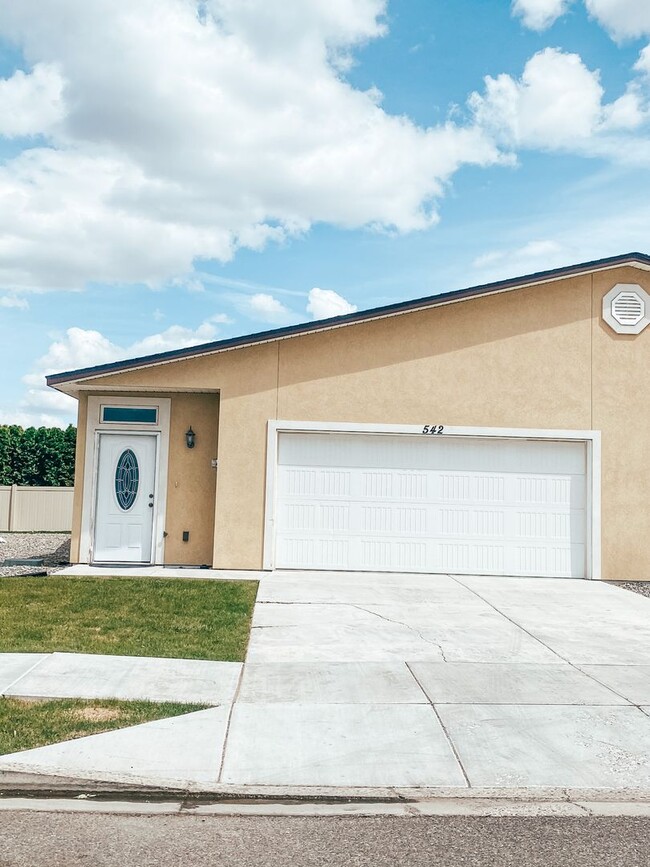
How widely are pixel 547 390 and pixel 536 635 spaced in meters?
6.08

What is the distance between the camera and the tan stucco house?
14523 millimetres

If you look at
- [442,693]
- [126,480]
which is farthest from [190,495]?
[442,693]

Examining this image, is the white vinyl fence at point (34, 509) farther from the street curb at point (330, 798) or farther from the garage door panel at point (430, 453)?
the street curb at point (330, 798)

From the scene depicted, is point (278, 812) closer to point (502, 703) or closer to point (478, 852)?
point (478, 852)

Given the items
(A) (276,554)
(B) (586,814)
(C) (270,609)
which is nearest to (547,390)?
(A) (276,554)

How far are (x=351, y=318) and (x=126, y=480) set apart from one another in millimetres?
4761

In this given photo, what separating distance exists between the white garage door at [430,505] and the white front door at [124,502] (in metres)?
2.30

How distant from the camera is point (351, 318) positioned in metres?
14.3

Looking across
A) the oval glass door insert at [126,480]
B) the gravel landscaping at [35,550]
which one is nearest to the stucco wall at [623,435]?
the oval glass door insert at [126,480]

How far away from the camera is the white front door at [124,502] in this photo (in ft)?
49.0

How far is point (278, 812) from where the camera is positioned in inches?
190

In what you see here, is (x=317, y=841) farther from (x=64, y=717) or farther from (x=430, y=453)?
(x=430, y=453)

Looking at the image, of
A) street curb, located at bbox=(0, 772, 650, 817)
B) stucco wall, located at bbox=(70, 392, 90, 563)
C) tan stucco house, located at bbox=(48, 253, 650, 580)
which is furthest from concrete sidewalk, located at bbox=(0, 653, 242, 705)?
stucco wall, located at bbox=(70, 392, 90, 563)

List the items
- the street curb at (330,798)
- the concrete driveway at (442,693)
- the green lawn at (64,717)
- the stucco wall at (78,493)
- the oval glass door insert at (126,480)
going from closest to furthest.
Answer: the street curb at (330,798), the concrete driveway at (442,693), the green lawn at (64,717), the stucco wall at (78,493), the oval glass door insert at (126,480)
